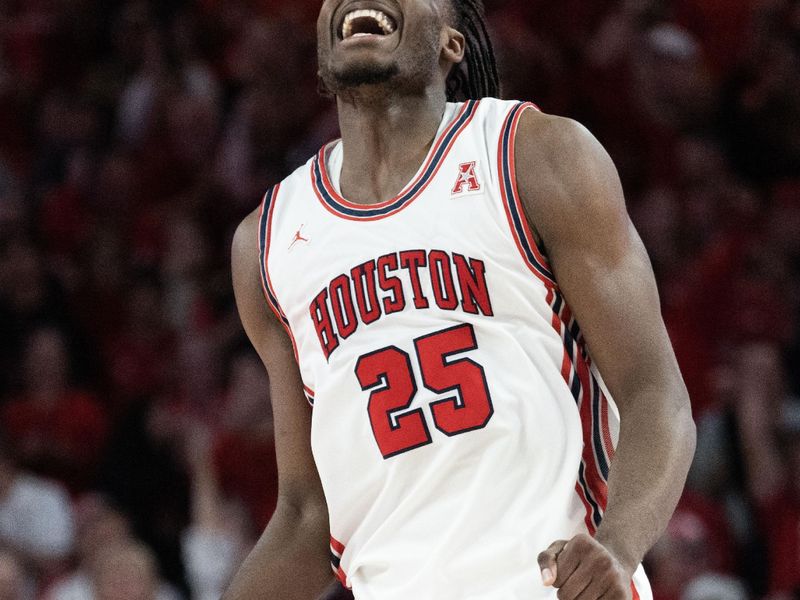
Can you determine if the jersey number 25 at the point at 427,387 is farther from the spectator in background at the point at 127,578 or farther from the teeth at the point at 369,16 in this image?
the spectator in background at the point at 127,578

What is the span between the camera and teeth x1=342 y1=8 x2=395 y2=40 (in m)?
2.90

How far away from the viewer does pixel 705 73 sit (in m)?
5.93

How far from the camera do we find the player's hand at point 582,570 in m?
2.05

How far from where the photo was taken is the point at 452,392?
8.41ft

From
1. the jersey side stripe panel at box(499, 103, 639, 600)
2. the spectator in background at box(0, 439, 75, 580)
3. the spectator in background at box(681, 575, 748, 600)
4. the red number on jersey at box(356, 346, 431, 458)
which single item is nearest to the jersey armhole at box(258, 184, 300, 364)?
the red number on jersey at box(356, 346, 431, 458)

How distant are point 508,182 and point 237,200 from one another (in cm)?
396

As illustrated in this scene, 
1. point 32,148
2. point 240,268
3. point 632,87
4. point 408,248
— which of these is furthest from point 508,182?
point 32,148

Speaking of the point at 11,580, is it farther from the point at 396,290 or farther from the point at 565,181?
the point at 565,181

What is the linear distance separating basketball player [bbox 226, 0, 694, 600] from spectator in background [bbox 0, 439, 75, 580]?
2.74 m

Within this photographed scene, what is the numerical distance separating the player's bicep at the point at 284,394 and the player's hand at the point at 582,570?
3.19 ft

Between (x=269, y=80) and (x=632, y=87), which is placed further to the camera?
(x=269, y=80)

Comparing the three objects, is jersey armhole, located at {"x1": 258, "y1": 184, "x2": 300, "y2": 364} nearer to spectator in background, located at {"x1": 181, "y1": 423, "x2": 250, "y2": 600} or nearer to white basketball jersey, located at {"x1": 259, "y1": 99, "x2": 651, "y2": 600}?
white basketball jersey, located at {"x1": 259, "y1": 99, "x2": 651, "y2": 600}

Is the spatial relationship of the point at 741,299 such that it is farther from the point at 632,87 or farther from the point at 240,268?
the point at 240,268

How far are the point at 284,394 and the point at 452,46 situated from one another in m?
0.87
